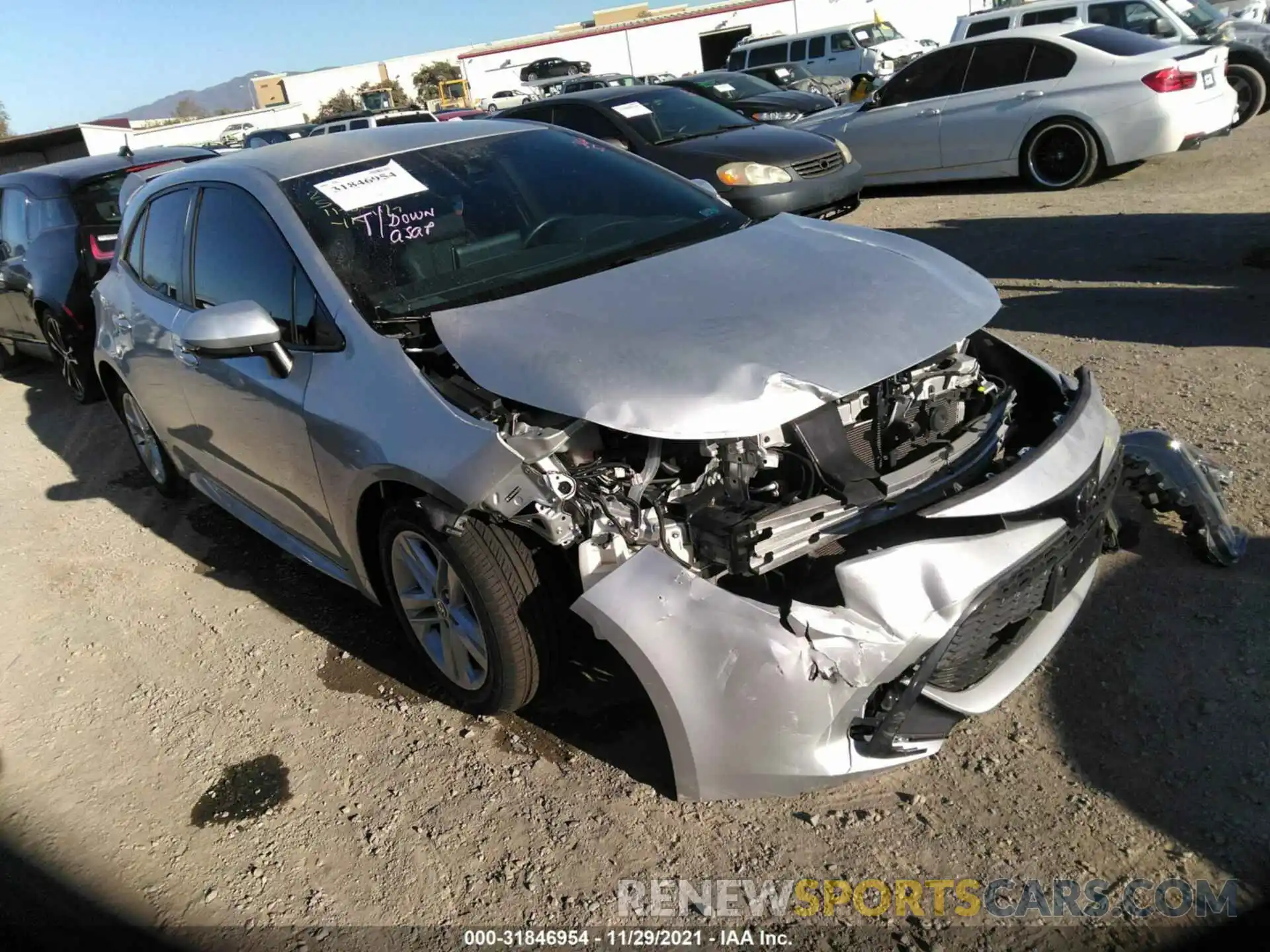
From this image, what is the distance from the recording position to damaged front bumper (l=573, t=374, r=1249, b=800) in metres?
2.17

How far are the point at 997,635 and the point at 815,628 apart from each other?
652mm

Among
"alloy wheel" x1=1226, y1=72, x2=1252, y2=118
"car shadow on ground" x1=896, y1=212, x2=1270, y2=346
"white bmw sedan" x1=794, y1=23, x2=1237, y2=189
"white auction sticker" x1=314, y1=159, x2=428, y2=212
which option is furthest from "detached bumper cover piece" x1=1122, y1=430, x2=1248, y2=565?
"alloy wheel" x1=1226, y1=72, x2=1252, y2=118

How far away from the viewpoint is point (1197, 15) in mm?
11945

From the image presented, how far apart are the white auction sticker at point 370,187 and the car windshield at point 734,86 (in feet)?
30.0

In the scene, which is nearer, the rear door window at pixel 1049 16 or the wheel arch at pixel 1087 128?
the wheel arch at pixel 1087 128

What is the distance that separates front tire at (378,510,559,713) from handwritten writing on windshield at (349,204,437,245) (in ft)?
3.17

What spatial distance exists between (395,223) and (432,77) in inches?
2568

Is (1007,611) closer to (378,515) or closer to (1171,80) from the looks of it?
(378,515)

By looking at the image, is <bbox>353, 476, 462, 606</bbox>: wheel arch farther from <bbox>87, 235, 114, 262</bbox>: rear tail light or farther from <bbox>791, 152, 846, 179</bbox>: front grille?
<bbox>791, 152, 846, 179</bbox>: front grille

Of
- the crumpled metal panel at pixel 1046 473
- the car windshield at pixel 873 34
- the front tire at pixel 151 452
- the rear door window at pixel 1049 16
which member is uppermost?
the car windshield at pixel 873 34

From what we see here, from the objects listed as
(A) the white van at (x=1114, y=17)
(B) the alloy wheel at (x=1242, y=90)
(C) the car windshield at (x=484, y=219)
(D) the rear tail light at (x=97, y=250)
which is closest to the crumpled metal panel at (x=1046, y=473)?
(C) the car windshield at (x=484, y=219)

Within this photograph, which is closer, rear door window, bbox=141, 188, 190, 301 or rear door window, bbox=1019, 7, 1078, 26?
rear door window, bbox=141, 188, 190, 301

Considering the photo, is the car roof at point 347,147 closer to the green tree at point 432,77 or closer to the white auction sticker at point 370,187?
the white auction sticker at point 370,187

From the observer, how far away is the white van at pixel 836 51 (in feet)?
71.1
